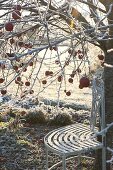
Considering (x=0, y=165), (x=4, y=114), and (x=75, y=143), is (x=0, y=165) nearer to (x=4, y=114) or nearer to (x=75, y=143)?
(x=75, y=143)

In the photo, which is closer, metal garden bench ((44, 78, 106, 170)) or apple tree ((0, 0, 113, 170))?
apple tree ((0, 0, 113, 170))

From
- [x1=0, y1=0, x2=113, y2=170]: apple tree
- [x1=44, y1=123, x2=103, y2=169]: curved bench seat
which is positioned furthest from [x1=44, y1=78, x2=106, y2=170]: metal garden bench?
[x1=0, y1=0, x2=113, y2=170]: apple tree

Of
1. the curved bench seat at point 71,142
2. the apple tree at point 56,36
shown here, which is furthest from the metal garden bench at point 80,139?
the apple tree at point 56,36

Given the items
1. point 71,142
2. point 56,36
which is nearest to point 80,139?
point 71,142

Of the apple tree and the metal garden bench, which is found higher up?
the apple tree

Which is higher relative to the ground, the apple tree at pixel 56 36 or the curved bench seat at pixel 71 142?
the apple tree at pixel 56 36

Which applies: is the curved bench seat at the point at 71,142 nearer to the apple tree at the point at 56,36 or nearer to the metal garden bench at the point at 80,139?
the metal garden bench at the point at 80,139

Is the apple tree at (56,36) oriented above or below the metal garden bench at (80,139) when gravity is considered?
above

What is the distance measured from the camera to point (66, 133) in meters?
4.65

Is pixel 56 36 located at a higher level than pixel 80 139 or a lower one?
higher

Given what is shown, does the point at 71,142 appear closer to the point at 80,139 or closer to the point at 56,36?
the point at 80,139

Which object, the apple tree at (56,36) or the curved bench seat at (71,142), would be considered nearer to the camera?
the apple tree at (56,36)

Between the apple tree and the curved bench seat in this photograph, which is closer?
the apple tree

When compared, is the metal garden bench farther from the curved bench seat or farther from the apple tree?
the apple tree
